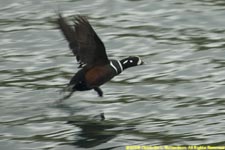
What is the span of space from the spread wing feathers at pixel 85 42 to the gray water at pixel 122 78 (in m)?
0.73

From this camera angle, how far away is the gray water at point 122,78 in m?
11.1

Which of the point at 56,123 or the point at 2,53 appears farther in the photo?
the point at 2,53

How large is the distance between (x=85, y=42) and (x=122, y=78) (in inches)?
86.9

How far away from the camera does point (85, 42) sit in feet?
38.0

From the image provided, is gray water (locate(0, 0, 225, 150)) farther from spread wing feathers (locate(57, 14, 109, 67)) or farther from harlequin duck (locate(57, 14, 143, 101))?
spread wing feathers (locate(57, 14, 109, 67))

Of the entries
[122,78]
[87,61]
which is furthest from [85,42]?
[122,78]

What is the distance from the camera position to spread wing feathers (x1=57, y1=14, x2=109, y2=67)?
37.4 feet

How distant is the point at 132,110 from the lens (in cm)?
1214

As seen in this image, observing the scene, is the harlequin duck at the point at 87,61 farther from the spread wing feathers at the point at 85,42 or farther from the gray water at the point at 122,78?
the gray water at the point at 122,78

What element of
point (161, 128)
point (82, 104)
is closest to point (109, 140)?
point (161, 128)

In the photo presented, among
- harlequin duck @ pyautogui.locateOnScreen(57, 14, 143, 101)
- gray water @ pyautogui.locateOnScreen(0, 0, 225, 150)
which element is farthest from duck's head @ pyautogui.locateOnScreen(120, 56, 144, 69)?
gray water @ pyautogui.locateOnScreen(0, 0, 225, 150)

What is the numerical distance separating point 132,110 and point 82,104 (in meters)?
0.79

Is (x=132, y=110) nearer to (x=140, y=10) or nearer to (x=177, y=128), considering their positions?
(x=177, y=128)

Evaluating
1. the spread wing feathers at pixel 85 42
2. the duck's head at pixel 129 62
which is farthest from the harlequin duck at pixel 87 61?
the duck's head at pixel 129 62
